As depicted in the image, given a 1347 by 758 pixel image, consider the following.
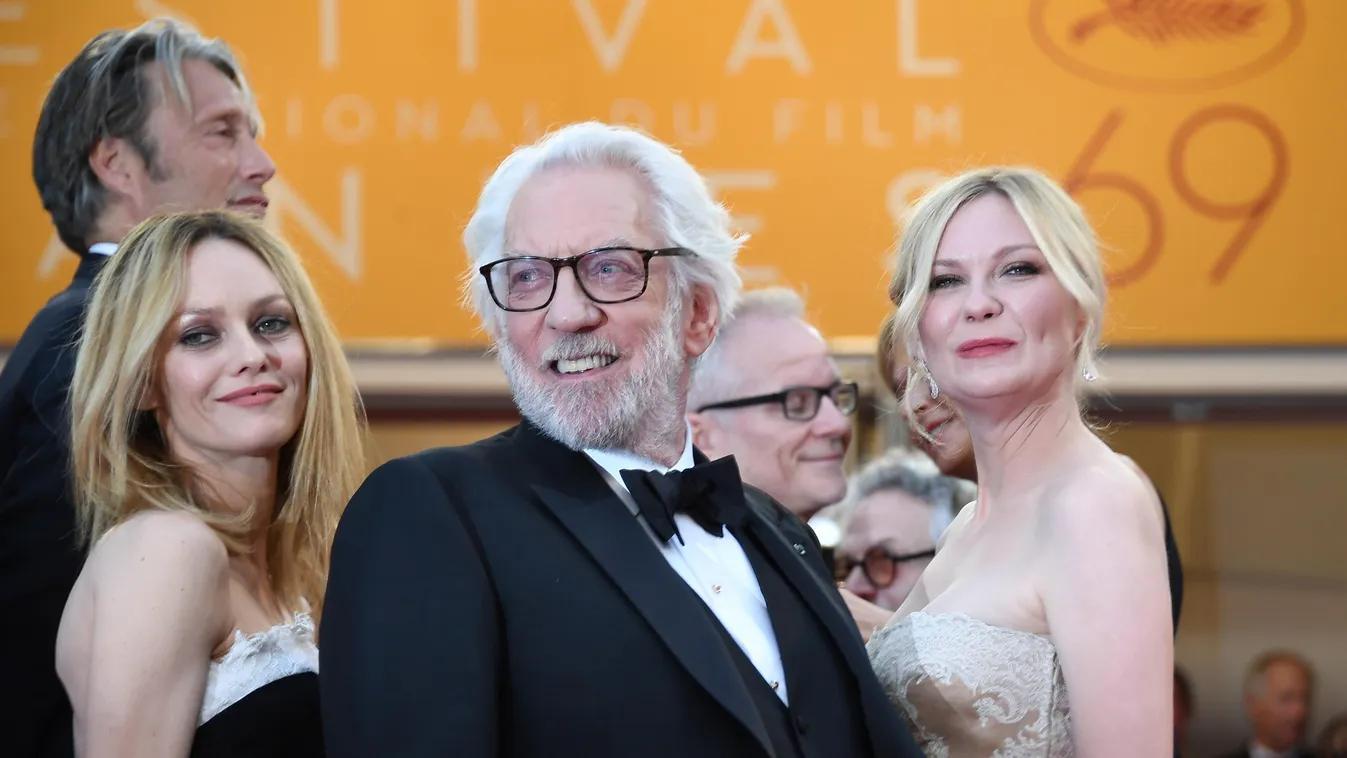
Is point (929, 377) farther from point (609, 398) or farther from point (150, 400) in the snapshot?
point (150, 400)

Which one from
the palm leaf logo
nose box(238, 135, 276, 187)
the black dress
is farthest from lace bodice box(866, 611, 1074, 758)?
the palm leaf logo

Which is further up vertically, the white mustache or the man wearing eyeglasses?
the white mustache

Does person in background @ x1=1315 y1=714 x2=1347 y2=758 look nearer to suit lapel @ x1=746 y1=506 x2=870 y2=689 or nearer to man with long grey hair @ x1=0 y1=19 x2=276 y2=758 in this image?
A: suit lapel @ x1=746 y1=506 x2=870 y2=689

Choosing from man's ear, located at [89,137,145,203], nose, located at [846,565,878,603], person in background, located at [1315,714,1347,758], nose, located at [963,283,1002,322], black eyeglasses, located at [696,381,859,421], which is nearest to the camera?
nose, located at [963,283,1002,322]

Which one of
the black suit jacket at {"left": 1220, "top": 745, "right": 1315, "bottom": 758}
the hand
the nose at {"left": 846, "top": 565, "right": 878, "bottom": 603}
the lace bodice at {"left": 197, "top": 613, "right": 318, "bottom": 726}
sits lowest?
the black suit jacket at {"left": 1220, "top": 745, "right": 1315, "bottom": 758}

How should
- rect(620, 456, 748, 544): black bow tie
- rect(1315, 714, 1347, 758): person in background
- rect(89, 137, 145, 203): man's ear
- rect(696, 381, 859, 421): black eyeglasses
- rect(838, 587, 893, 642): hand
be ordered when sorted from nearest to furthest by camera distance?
rect(620, 456, 748, 544): black bow tie < rect(838, 587, 893, 642): hand < rect(89, 137, 145, 203): man's ear < rect(696, 381, 859, 421): black eyeglasses < rect(1315, 714, 1347, 758): person in background

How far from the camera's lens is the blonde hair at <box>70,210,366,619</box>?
227cm

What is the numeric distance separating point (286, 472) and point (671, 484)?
0.83 metres

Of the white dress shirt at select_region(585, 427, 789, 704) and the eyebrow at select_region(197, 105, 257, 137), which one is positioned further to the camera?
the eyebrow at select_region(197, 105, 257, 137)

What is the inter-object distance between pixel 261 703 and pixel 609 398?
27.4 inches

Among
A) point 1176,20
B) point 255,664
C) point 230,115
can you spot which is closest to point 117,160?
point 230,115

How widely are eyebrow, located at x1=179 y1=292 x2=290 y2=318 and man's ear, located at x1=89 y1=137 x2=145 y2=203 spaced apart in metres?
0.85

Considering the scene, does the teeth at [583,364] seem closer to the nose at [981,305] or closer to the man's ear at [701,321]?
the man's ear at [701,321]

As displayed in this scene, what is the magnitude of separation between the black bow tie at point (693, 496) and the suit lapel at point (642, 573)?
28 mm
